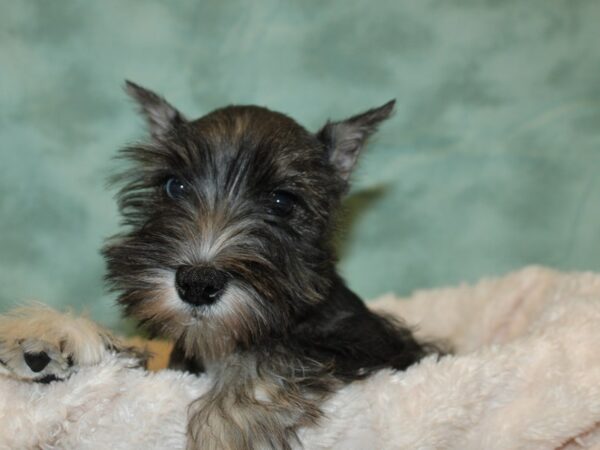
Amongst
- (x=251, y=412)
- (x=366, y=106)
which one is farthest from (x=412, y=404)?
(x=366, y=106)

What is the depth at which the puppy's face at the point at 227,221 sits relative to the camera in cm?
339

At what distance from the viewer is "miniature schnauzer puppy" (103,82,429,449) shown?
338 cm

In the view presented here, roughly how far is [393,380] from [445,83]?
2963mm

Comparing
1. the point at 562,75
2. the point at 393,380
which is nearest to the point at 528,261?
the point at 562,75

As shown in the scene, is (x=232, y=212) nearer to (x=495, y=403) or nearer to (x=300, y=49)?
(x=495, y=403)

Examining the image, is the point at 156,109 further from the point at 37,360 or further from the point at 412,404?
the point at 412,404

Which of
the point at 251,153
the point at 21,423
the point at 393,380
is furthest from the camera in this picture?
the point at 251,153

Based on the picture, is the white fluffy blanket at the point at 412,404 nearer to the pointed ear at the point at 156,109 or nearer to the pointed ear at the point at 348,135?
the pointed ear at the point at 348,135

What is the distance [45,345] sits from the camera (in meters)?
3.26

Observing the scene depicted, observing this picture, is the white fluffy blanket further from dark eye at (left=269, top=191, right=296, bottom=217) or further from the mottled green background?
the mottled green background

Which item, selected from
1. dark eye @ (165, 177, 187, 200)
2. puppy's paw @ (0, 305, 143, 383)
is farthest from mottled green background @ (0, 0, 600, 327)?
puppy's paw @ (0, 305, 143, 383)

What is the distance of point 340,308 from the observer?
4.29m

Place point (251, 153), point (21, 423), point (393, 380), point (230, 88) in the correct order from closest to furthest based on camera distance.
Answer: point (21, 423), point (393, 380), point (251, 153), point (230, 88)

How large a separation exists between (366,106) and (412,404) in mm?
2949
